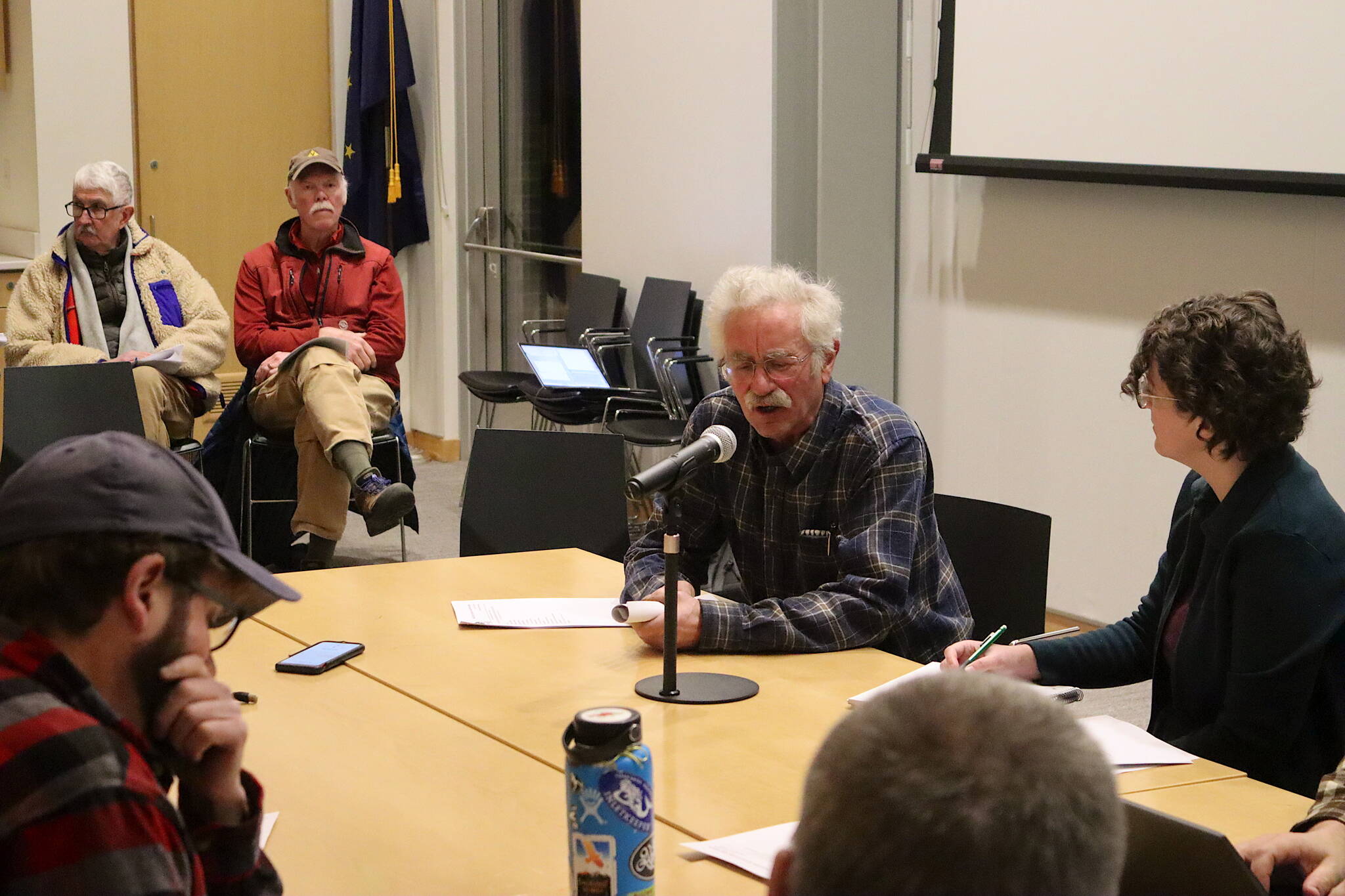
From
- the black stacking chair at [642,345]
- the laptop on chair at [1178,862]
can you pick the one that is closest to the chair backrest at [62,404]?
the black stacking chair at [642,345]

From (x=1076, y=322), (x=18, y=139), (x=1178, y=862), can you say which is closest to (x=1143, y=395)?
(x=1178, y=862)

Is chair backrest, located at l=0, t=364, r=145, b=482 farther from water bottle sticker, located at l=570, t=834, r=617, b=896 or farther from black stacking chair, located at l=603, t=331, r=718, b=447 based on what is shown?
water bottle sticker, located at l=570, t=834, r=617, b=896

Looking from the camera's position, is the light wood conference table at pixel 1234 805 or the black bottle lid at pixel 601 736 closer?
the black bottle lid at pixel 601 736

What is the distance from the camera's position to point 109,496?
43.2 inches

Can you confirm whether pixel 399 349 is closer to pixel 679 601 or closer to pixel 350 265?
pixel 350 265

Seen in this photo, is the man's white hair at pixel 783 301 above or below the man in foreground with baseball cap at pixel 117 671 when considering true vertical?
above

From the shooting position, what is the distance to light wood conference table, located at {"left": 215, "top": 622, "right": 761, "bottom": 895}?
152 centimetres

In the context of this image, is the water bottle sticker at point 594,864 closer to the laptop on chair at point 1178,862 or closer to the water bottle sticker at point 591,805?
the water bottle sticker at point 591,805

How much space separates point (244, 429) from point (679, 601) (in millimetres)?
2962

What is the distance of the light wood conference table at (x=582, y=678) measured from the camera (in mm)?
1781

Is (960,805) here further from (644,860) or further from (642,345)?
(642,345)

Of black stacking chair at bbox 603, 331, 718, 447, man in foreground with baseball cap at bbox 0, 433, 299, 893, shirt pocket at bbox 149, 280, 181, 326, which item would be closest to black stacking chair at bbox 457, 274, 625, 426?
black stacking chair at bbox 603, 331, 718, 447

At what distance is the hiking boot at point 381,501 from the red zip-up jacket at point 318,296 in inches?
27.8

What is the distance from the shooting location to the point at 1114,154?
4027mm
